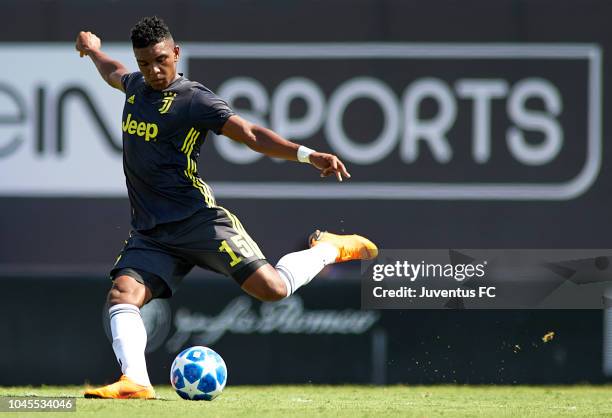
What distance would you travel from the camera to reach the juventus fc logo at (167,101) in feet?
22.9

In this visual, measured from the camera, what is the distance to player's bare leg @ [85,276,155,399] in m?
6.58

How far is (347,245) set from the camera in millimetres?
8047

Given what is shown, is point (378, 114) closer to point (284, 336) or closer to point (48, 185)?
point (284, 336)

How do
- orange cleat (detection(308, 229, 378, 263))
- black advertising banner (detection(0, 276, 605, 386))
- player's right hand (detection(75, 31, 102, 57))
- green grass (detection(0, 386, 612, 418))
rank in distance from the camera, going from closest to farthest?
green grass (detection(0, 386, 612, 418)) → orange cleat (detection(308, 229, 378, 263)) → player's right hand (detection(75, 31, 102, 57)) → black advertising banner (detection(0, 276, 605, 386))

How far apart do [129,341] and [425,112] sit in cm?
422

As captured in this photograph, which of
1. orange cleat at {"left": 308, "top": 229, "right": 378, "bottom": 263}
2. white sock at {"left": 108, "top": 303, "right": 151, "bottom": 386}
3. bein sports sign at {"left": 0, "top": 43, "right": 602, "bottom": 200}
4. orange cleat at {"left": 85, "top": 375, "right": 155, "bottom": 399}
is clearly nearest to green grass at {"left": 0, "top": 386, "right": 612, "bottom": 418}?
orange cleat at {"left": 85, "top": 375, "right": 155, "bottom": 399}

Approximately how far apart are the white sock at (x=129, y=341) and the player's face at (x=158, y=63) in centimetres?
123

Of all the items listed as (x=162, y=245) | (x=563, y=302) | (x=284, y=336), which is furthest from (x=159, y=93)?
(x=563, y=302)

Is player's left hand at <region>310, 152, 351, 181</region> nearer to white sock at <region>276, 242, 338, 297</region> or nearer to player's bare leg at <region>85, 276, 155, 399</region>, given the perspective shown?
white sock at <region>276, 242, 338, 297</region>

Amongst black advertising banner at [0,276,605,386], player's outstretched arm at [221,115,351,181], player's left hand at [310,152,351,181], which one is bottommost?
black advertising banner at [0,276,605,386]

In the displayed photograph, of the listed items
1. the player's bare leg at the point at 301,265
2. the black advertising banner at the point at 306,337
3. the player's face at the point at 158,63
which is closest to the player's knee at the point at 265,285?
the player's bare leg at the point at 301,265

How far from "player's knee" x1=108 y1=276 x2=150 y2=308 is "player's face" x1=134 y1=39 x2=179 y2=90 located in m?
1.08

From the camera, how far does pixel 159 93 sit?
7.07 m
